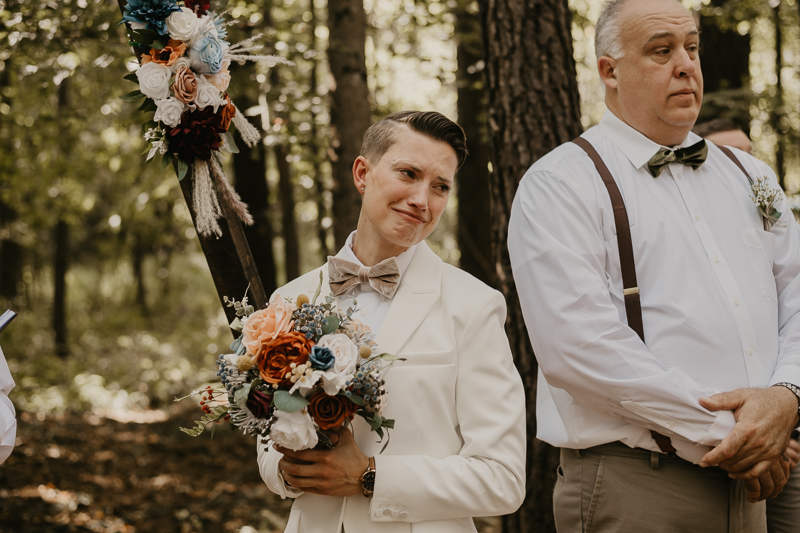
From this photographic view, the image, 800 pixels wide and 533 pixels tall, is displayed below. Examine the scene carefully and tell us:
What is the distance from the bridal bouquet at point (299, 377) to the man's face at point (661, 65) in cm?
168

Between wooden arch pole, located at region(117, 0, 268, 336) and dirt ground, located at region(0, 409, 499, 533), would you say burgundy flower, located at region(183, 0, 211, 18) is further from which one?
dirt ground, located at region(0, 409, 499, 533)

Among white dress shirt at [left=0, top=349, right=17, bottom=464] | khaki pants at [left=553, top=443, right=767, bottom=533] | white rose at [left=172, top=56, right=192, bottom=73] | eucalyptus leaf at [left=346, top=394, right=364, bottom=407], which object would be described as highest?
white rose at [left=172, top=56, right=192, bottom=73]

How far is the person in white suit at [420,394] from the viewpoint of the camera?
226 cm

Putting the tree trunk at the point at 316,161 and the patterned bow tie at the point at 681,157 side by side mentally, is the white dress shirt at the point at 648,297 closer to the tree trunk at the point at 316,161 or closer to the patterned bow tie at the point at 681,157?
the patterned bow tie at the point at 681,157

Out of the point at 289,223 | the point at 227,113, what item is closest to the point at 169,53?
the point at 227,113

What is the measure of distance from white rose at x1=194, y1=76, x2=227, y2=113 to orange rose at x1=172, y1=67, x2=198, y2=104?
0.06 feet

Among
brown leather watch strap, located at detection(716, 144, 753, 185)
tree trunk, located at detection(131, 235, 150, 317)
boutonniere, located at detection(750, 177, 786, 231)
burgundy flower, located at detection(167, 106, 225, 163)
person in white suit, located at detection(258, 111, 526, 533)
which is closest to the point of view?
person in white suit, located at detection(258, 111, 526, 533)

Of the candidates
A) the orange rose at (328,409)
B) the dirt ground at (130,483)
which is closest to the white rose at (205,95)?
the orange rose at (328,409)

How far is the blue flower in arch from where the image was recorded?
256cm

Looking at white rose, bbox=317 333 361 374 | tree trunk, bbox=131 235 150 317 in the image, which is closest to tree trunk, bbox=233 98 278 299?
white rose, bbox=317 333 361 374

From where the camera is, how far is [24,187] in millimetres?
10156

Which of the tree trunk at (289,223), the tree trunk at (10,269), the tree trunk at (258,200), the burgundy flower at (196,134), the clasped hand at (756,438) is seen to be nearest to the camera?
the clasped hand at (756,438)

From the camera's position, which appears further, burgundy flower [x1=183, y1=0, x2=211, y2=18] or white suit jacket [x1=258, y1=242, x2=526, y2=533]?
burgundy flower [x1=183, y1=0, x2=211, y2=18]

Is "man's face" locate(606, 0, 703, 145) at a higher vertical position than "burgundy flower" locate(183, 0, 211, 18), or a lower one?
lower
